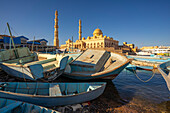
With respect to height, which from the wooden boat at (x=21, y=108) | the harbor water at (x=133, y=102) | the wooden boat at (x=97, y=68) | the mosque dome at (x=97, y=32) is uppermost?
the mosque dome at (x=97, y=32)

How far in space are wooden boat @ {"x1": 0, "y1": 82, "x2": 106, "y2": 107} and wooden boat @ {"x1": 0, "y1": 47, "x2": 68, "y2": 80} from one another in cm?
130

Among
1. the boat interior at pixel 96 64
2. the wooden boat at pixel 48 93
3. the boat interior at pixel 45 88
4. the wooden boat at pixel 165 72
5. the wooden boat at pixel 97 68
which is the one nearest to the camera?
the wooden boat at pixel 48 93

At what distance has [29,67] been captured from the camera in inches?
356

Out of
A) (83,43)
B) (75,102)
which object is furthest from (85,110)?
(83,43)

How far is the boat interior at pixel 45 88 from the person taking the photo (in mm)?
8281

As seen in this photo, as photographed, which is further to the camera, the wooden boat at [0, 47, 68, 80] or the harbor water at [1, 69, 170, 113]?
the wooden boat at [0, 47, 68, 80]

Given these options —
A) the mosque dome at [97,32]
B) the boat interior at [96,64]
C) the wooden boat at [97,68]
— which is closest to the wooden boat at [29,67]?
the wooden boat at [97,68]

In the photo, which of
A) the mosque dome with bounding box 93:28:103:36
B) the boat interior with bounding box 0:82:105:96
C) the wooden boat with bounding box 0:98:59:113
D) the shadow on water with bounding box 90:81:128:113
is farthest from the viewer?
the mosque dome with bounding box 93:28:103:36

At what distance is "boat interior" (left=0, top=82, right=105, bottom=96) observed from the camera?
8.28 metres

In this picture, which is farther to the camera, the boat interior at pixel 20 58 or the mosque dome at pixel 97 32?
the mosque dome at pixel 97 32

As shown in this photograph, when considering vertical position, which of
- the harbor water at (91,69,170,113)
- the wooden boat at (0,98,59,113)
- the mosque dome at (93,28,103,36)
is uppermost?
the mosque dome at (93,28,103,36)

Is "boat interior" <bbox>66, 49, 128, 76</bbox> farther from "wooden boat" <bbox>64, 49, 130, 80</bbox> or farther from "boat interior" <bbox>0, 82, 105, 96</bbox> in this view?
"boat interior" <bbox>0, 82, 105, 96</bbox>

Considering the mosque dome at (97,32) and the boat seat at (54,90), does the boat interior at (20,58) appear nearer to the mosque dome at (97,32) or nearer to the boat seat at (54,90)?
the boat seat at (54,90)

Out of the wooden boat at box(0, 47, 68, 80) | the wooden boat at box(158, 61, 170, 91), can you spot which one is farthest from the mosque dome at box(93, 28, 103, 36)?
the wooden boat at box(158, 61, 170, 91)
